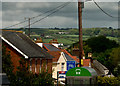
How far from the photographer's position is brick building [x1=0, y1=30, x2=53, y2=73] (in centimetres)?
Answer: 4181

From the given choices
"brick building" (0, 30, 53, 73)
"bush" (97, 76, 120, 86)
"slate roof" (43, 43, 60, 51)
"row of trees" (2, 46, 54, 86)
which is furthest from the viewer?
"slate roof" (43, 43, 60, 51)

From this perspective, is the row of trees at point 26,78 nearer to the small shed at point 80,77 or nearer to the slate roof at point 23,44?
the small shed at point 80,77

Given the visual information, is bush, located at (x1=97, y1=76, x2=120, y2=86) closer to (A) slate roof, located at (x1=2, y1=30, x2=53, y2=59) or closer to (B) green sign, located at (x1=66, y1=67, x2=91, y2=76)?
(A) slate roof, located at (x1=2, y1=30, x2=53, y2=59)

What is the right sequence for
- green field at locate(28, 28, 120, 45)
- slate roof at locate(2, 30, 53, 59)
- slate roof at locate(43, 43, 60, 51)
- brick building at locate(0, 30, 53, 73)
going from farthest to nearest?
green field at locate(28, 28, 120, 45) → slate roof at locate(43, 43, 60, 51) → slate roof at locate(2, 30, 53, 59) → brick building at locate(0, 30, 53, 73)

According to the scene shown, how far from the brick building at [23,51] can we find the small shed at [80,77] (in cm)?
1047

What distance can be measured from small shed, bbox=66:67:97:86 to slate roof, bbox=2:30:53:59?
43.2 ft

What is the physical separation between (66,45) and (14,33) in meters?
99.5

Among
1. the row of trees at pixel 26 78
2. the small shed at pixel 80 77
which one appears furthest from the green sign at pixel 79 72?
the row of trees at pixel 26 78

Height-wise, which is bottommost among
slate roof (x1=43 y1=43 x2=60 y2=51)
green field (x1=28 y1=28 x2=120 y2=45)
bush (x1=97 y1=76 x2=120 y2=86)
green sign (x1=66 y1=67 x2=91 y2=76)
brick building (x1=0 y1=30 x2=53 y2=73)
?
bush (x1=97 y1=76 x2=120 y2=86)

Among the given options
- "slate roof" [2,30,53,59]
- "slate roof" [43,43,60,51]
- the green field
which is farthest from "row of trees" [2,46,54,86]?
the green field

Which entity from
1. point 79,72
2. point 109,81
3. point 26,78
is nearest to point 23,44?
point 26,78

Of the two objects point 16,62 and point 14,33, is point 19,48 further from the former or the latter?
point 14,33

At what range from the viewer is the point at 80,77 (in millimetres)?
28766

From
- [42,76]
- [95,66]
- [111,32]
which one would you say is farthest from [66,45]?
[42,76]
